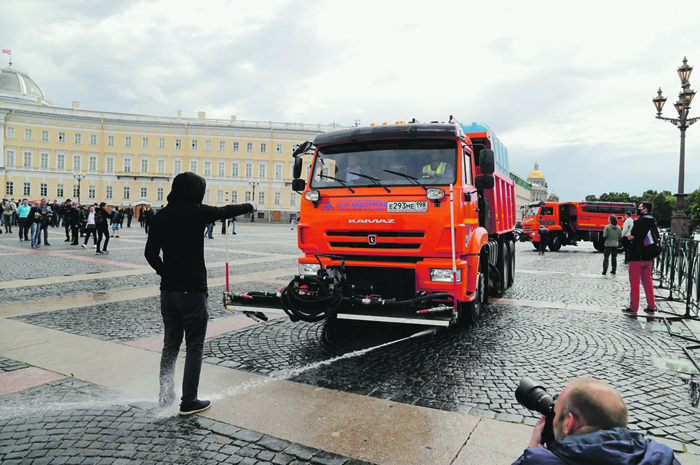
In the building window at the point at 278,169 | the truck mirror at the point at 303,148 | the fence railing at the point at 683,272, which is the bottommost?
the fence railing at the point at 683,272

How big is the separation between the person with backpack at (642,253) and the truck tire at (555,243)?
19526 mm

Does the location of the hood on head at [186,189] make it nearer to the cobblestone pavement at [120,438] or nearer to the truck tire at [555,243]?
the cobblestone pavement at [120,438]

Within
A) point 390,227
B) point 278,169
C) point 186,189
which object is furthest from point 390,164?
point 278,169

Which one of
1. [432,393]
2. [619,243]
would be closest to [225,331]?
[432,393]

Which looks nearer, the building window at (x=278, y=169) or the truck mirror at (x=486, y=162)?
the truck mirror at (x=486, y=162)

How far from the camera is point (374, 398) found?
13.0 ft

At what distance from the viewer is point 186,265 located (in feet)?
12.0

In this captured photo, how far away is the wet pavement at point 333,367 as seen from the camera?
317cm

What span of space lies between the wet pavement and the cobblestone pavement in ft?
0.04

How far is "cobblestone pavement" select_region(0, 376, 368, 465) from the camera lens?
9.71 feet

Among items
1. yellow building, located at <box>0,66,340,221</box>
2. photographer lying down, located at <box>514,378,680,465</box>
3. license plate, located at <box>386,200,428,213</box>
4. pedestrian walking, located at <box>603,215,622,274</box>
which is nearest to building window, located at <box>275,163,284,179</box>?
yellow building, located at <box>0,66,340,221</box>

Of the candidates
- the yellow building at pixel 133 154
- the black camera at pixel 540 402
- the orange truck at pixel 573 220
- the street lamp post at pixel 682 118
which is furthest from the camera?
the yellow building at pixel 133 154

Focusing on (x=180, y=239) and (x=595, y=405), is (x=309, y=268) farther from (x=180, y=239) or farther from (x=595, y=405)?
(x=595, y=405)

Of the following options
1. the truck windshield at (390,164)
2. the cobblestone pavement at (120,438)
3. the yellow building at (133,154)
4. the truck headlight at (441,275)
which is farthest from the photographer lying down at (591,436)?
the yellow building at (133,154)
